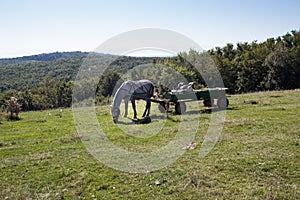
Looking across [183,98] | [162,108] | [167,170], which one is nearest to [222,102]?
[183,98]

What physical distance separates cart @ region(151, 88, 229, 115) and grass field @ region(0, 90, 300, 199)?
6.23 meters

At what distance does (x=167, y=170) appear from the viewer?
30.9ft

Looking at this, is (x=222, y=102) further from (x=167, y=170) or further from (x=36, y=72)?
(x=36, y=72)

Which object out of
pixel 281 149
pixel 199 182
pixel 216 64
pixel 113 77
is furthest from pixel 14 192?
pixel 113 77

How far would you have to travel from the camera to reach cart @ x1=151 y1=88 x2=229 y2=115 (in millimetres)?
21188

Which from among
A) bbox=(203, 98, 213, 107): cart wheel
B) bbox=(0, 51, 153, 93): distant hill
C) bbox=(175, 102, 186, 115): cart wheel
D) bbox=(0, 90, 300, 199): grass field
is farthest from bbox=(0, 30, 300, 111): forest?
bbox=(0, 51, 153, 93): distant hill

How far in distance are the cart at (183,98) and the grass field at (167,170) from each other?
6.23 metres

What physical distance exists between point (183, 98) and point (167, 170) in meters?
12.4

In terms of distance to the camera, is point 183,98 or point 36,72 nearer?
point 183,98

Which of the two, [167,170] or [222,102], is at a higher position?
[222,102]

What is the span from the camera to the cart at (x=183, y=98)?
21188mm

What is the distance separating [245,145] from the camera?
11570mm

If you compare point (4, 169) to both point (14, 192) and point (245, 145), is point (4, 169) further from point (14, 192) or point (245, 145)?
point (245, 145)

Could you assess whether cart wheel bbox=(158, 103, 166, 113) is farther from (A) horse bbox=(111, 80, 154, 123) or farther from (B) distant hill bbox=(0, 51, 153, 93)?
(B) distant hill bbox=(0, 51, 153, 93)
